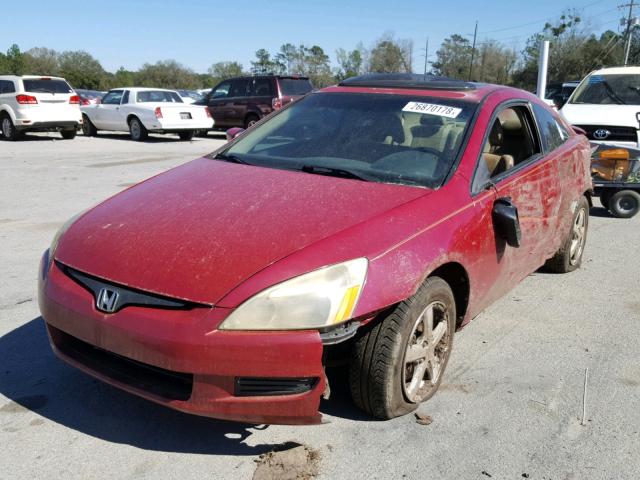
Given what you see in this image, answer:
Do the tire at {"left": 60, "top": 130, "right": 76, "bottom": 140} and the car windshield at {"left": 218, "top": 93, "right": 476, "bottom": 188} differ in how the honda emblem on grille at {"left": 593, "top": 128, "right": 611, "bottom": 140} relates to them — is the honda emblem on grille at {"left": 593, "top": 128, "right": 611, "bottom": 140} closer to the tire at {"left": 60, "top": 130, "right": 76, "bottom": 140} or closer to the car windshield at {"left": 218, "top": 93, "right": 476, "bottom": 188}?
the car windshield at {"left": 218, "top": 93, "right": 476, "bottom": 188}

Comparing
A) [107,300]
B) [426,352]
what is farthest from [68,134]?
[426,352]

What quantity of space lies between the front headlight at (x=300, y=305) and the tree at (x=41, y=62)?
7302cm

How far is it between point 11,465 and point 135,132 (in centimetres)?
1655

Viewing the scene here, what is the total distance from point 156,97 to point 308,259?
16694 mm

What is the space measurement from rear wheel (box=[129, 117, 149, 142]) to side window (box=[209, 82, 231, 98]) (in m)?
2.61

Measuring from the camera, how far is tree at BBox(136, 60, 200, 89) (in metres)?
77.7

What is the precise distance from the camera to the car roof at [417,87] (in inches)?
152

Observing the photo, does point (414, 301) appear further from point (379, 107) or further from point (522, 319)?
point (522, 319)

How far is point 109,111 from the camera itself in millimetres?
18469

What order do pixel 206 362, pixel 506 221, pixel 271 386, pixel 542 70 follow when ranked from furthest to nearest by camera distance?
pixel 542 70
pixel 506 221
pixel 271 386
pixel 206 362

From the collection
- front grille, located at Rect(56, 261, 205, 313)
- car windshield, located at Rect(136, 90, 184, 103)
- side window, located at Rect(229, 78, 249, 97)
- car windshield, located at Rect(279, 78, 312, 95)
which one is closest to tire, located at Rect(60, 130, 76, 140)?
car windshield, located at Rect(136, 90, 184, 103)

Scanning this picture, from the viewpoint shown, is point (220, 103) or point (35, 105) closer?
point (35, 105)

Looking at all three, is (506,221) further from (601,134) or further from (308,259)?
(601,134)

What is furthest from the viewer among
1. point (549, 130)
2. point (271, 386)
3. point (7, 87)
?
point (7, 87)
